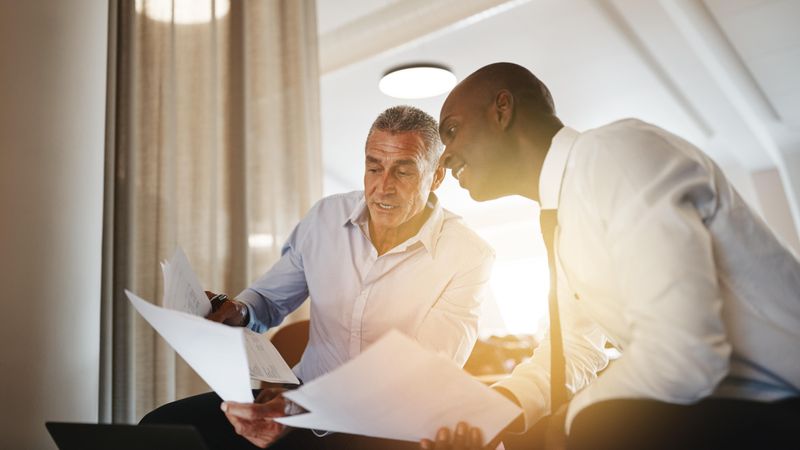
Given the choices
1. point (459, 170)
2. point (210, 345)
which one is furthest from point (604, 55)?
point (210, 345)

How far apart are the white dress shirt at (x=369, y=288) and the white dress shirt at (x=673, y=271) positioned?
56cm

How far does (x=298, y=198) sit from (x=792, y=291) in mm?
1890

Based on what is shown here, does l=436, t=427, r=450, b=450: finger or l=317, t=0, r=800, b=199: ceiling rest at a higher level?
l=317, t=0, r=800, b=199: ceiling

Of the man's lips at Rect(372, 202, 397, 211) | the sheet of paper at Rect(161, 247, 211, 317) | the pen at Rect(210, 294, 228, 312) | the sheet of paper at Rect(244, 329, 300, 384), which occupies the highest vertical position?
the man's lips at Rect(372, 202, 397, 211)

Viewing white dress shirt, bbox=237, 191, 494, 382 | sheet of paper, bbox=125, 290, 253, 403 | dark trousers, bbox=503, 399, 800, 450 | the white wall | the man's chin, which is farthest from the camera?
white dress shirt, bbox=237, 191, 494, 382

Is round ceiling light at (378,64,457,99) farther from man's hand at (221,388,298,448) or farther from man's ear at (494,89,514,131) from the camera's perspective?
man's hand at (221,388,298,448)

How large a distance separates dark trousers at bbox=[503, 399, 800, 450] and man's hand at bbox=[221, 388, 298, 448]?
1.69 ft

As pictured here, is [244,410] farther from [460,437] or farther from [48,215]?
[48,215]

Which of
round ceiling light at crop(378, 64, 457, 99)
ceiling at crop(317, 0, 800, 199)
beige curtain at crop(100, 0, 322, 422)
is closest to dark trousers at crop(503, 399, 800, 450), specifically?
beige curtain at crop(100, 0, 322, 422)

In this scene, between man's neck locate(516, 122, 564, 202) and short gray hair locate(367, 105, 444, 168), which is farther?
short gray hair locate(367, 105, 444, 168)

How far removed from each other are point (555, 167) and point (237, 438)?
2.78ft

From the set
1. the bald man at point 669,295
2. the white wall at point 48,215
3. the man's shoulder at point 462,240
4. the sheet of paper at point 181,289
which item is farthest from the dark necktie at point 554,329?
the white wall at point 48,215

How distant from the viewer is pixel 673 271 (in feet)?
2.19

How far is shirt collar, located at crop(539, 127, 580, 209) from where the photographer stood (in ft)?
3.00
